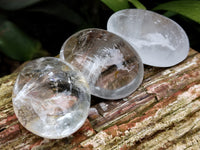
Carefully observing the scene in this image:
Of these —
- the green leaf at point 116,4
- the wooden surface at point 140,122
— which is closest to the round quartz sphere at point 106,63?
the wooden surface at point 140,122

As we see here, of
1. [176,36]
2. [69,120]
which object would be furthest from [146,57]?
[69,120]

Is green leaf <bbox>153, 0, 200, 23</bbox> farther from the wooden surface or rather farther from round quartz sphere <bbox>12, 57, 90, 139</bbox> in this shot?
round quartz sphere <bbox>12, 57, 90, 139</bbox>

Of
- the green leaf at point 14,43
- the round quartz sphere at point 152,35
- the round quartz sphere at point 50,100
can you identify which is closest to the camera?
the round quartz sphere at point 50,100

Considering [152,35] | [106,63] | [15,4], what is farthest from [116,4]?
[15,4]

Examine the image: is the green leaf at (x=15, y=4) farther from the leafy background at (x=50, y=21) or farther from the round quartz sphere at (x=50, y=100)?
the round quartz sphere at (x=50, y=100)

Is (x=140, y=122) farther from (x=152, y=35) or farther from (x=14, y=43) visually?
→ (x=14, y=43)

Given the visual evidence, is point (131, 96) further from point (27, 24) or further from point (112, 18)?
point (27, 24)
